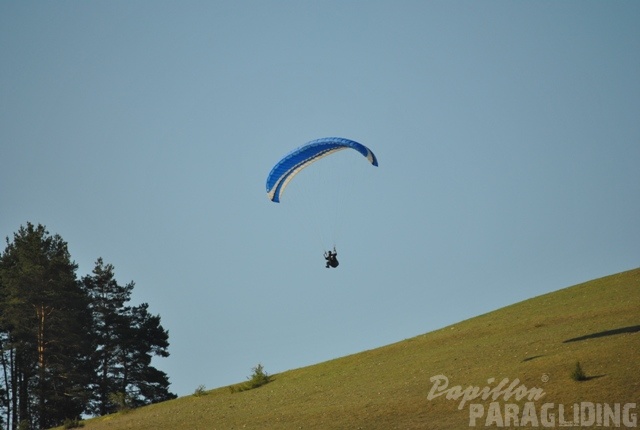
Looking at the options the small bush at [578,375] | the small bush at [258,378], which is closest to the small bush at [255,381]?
the small bush at [258,378]

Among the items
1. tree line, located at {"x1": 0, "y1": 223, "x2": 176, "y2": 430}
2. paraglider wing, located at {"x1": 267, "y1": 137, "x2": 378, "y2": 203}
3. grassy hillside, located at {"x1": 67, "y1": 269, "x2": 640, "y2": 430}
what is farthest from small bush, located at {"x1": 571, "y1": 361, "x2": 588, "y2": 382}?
tree line, located at {"x1": 0, "y1": 223, "x2": 176, "y2": 430}

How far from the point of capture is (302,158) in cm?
5109

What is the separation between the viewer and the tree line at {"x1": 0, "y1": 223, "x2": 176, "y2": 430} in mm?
68500

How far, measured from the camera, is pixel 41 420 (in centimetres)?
6800

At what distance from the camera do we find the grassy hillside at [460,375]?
3878 centimetres

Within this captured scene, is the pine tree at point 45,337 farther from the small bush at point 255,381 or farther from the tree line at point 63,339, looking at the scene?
the small bush at point 255,381

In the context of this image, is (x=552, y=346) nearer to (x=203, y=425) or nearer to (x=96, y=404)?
(x=203, y=425)

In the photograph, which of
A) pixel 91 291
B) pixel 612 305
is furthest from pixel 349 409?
pixel 91 291

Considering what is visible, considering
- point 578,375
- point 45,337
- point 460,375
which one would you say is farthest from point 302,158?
point 45,337

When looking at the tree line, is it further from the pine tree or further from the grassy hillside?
the grassy hillside

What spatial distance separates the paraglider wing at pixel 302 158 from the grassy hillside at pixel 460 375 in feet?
37.8

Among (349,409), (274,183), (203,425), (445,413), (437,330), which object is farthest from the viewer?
(437,330)

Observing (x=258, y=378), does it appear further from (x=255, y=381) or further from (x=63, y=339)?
(x=63, y=339)

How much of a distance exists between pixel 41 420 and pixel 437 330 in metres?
30.3
